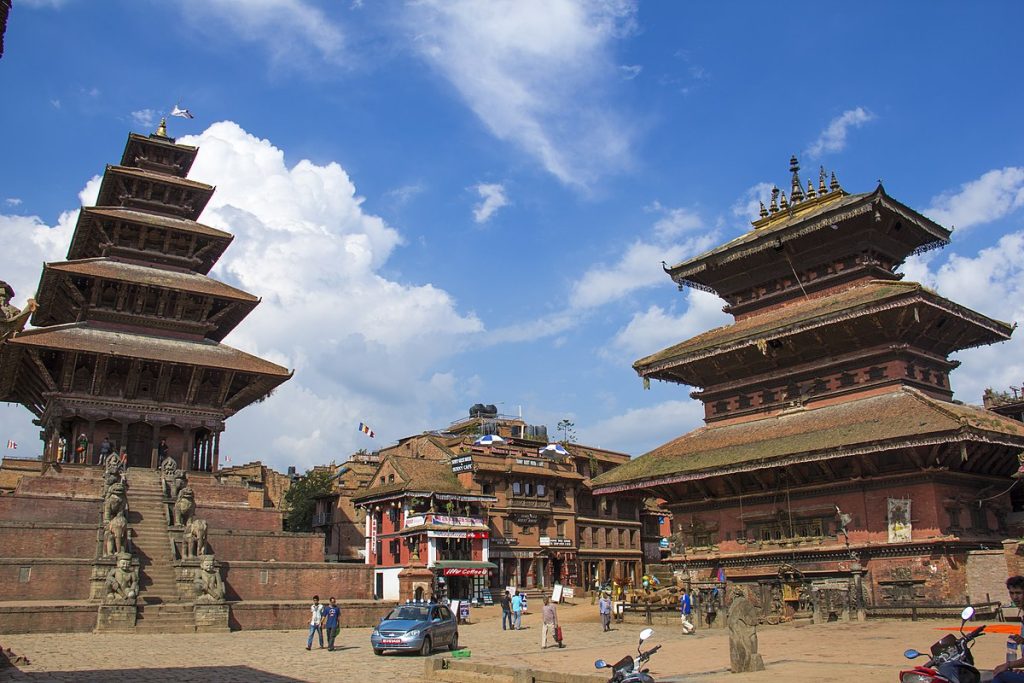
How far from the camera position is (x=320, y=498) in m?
63.1

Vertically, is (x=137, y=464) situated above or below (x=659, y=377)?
below

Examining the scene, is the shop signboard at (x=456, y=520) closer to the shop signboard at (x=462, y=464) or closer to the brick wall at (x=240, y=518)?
the shop signboard at (x=462, y=464)

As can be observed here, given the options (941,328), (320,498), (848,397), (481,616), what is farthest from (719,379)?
(320,498)

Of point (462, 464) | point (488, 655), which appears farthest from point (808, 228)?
point (462, 464)

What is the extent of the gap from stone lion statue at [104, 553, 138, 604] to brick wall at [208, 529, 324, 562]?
560cm

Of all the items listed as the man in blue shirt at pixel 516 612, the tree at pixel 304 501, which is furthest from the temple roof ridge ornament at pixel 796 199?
the tree at pixel 304 501

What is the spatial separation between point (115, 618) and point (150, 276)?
2128 cm

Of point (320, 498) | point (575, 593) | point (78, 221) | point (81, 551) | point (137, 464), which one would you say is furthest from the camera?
point (320, 498)

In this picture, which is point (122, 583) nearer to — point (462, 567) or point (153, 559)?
point (153, 559)

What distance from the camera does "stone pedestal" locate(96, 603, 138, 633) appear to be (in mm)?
26484

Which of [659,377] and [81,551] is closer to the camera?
[81,551]

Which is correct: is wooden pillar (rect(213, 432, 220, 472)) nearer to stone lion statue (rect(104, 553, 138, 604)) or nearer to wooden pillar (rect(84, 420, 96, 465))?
wooden pillar (rect(84, 420, 96, 465))

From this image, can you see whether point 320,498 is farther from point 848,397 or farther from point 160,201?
point 848,397

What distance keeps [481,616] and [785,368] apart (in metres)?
20.3
